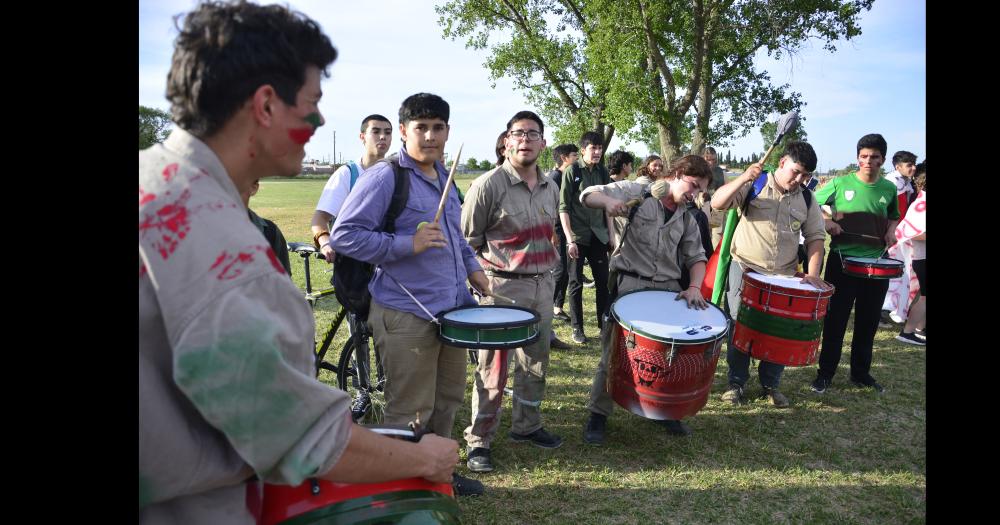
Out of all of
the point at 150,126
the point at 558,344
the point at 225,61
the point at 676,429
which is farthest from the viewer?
the point at 558,344

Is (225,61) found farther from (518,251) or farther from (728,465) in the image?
(728,465)

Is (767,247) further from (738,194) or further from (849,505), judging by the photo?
(849,505)

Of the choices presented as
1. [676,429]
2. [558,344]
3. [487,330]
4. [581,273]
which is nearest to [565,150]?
[581,273]

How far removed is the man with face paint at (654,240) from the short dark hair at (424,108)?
1405 millimetres

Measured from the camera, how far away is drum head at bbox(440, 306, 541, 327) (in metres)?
2.79

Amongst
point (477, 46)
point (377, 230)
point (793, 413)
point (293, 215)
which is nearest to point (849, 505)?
point (793, 413)

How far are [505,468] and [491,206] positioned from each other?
1778mm

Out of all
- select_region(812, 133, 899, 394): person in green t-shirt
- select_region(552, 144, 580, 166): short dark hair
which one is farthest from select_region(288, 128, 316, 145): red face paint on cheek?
select_region(552, 144, 580, 166): short dark hair

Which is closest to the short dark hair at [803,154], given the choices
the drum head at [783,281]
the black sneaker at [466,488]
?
the drum head at [783,281]

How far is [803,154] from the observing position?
15.4 ft

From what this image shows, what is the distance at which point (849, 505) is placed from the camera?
3.57m

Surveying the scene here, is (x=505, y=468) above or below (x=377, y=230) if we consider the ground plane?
below

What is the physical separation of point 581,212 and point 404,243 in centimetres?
415

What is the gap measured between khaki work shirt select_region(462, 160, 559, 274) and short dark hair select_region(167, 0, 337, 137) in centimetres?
289
